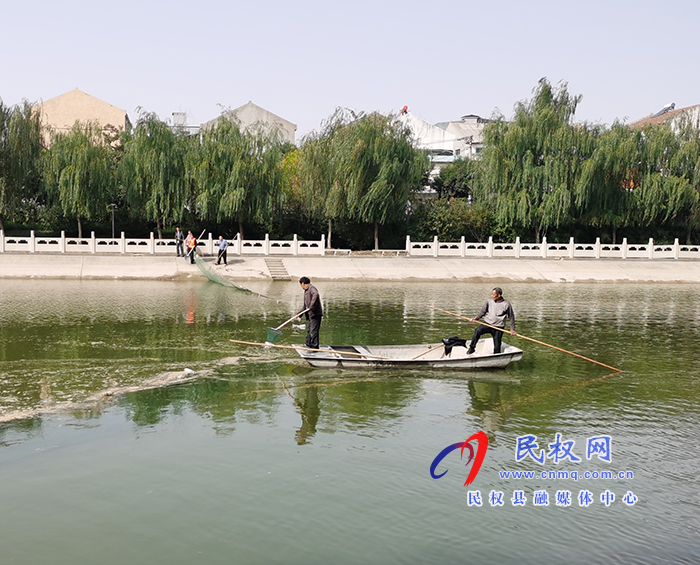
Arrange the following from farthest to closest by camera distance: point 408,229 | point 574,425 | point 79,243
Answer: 1. point 408,229
2. point 79,243
3. point 574,425

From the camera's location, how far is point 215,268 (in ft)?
116

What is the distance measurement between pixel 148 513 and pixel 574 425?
6.90m

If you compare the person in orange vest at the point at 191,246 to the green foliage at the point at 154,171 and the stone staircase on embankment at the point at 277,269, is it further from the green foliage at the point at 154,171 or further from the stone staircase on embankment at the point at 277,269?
the green foliage at the point at 154,171

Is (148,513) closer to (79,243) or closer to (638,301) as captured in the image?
(638,301)

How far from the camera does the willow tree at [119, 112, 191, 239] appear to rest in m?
40.2

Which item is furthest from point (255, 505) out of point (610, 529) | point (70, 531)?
point (610, 529)

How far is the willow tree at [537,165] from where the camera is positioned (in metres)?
42.4

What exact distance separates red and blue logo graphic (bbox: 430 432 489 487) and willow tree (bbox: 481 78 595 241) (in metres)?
33.8

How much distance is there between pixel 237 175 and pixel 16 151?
498 inches

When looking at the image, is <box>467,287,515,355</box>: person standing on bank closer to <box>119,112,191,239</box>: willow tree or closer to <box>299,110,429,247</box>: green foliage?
<box>299,110,429,247</box>: green foliage

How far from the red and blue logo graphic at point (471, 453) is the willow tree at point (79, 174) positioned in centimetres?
3445

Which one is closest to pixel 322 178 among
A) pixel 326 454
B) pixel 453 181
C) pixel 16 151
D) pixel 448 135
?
pixel 16 151

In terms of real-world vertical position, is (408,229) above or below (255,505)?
above

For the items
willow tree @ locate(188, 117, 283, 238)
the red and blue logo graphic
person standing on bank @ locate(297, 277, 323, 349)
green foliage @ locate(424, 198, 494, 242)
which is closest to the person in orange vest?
willow tree @ locate(188, 117, 283, 238)
